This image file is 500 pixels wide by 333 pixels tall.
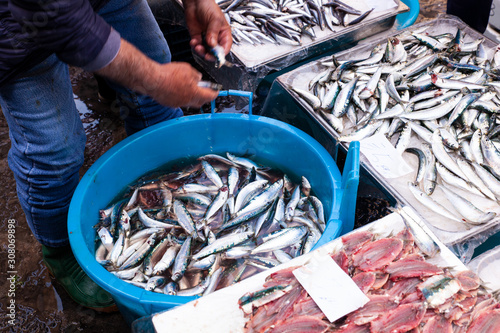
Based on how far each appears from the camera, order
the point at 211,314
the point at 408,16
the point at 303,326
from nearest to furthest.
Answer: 1. the point at 303,326
2. the point at 211,314
3. the point at 408,16

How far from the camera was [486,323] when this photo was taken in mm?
1393

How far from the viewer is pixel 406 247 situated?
5.34 ft

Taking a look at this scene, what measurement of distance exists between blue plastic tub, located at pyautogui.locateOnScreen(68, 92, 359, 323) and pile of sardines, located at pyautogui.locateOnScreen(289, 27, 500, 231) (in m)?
0.36

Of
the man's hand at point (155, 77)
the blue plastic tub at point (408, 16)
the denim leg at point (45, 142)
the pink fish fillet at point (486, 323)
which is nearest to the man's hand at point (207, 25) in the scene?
the man's hand at point (155, 77)

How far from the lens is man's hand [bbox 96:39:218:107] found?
5.30 ft

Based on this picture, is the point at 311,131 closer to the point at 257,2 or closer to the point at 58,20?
the point at 257,2

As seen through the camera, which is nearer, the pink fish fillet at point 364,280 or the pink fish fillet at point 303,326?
the pink fish fillet at point 303,326

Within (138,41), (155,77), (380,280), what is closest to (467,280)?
(380,280)

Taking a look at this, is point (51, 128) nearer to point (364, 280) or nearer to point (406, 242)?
point (364, 280)

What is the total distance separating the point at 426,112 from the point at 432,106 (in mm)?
123

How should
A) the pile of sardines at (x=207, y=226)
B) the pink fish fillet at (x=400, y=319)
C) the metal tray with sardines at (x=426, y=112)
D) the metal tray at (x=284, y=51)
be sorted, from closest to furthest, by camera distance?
the pink fish fillet at (x=400, y=319), the pile of sardines at (x=207, y=226), the metal tray with sardines at (x=426, y=112), the metal tray at (x=284, y=51)

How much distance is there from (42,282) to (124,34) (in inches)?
70.7

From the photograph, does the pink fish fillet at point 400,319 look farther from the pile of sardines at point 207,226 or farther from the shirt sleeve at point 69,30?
the shirt sleeve at point 69,30

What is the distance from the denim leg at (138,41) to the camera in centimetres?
229
